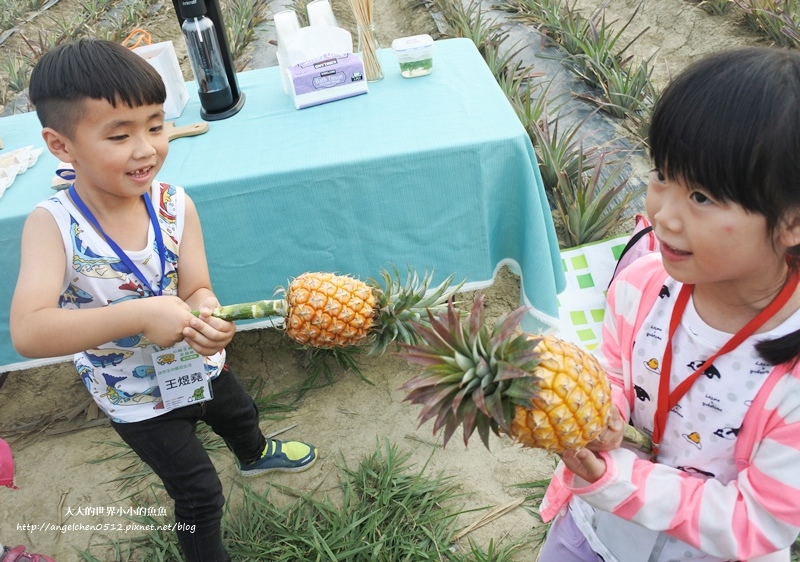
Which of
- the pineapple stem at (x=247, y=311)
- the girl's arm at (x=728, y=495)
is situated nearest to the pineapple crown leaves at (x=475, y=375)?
the girl's arm at (x=728, y=495)

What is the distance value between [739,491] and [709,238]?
51cm

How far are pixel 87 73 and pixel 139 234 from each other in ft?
1.58

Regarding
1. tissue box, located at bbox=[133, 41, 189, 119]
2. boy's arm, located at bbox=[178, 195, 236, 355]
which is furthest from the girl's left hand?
tissue box, located at bbox=[133, 41, 189, 119]

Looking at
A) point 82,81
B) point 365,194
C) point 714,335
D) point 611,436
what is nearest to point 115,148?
point 82,81

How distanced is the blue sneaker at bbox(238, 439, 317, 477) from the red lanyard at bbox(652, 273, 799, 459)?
1.83m

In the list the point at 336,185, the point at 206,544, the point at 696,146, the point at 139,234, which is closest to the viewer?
the point at 696,146

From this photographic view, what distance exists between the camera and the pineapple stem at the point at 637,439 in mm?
1372

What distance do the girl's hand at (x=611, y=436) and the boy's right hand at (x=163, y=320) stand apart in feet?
3.52

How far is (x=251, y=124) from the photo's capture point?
3.03 m

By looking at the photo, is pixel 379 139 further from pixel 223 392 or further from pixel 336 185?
pixel 223 392

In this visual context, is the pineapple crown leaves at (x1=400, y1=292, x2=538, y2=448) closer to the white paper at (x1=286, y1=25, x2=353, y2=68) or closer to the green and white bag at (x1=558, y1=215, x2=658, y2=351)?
the green and white bag at (x1=558, y1=215, x2=658, y2=351)

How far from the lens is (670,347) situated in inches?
52.7

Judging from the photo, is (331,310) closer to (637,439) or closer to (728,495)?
(637,439)

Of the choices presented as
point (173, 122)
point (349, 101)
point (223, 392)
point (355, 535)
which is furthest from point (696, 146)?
point (173, 122)
